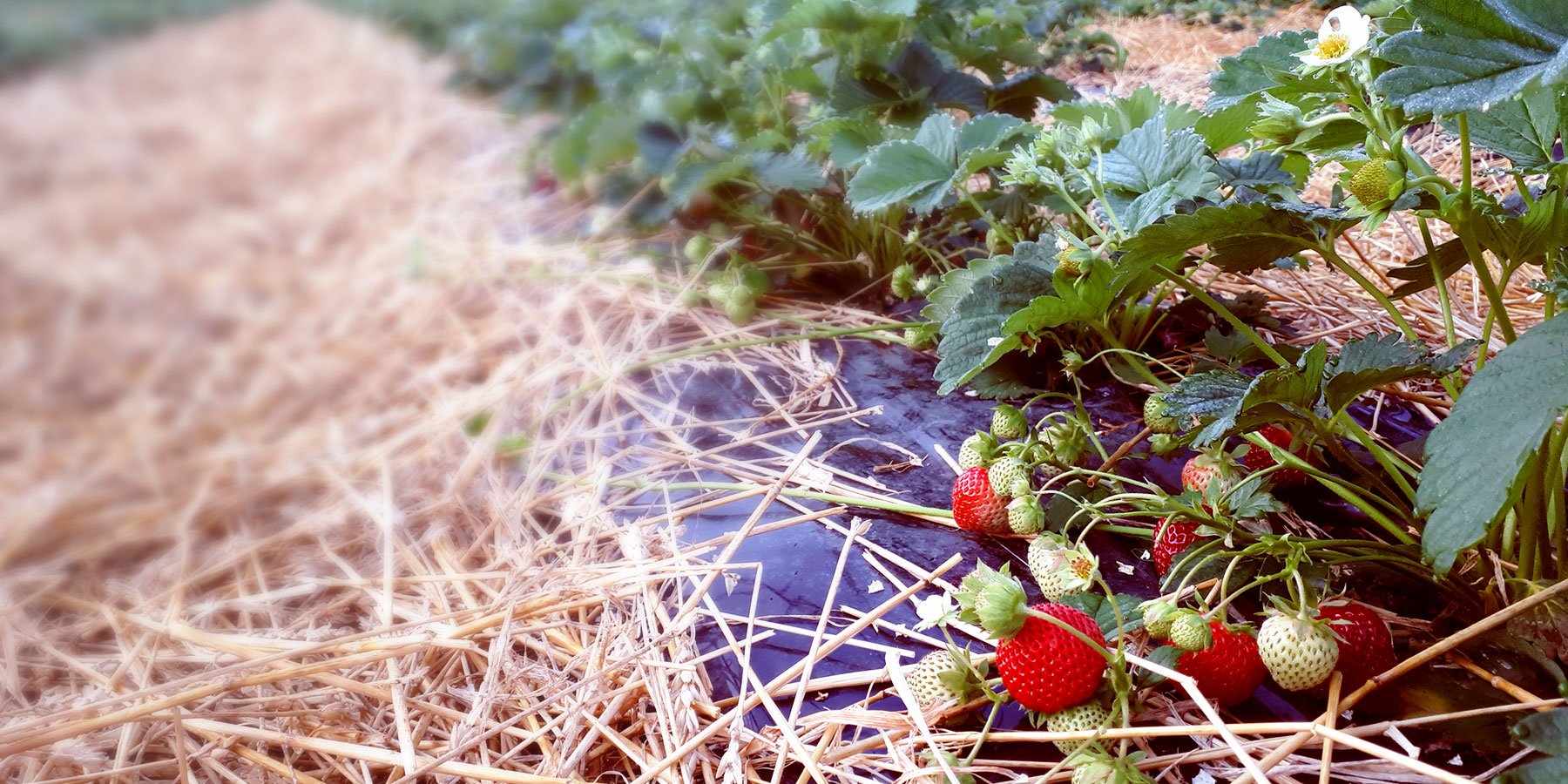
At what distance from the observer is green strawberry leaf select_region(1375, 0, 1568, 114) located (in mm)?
383

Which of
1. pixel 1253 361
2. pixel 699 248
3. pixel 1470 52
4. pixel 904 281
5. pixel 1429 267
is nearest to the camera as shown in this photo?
pixel 1470 52

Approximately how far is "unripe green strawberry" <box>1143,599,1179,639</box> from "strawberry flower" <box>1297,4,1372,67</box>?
330 mm

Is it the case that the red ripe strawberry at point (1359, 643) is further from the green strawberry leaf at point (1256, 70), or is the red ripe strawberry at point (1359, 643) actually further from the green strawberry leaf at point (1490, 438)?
Answer: the green strawberry leaf at point (1256, 70)

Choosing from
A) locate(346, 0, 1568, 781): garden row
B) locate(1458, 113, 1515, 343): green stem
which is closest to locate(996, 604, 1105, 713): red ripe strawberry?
locate(346, 0, 1568, 781): garden row

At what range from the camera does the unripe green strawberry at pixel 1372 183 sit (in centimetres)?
48

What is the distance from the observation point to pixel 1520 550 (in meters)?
0.50

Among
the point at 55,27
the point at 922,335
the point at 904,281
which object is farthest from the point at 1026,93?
the point at 55,27

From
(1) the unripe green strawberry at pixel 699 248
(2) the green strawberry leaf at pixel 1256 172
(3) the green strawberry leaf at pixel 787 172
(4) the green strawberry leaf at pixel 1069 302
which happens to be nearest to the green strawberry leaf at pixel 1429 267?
(2) the green strawberry leaf at pixel 1256 172

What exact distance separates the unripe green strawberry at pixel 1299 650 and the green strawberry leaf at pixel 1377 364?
14cm

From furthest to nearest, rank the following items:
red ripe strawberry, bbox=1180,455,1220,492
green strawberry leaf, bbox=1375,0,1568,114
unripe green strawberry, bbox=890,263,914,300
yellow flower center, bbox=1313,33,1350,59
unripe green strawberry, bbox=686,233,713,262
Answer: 1. unripe green strawberry, bbox=686,233,713,262
2. unripe green strawberry, bbox=890,263,914,300
3. red ripe strawberry, bbox=1180,455,1220,492
4. yellow flower center, bbox=1313,33,1350,59
5. green strawberry leaf, bbox=1375,0,1568,114

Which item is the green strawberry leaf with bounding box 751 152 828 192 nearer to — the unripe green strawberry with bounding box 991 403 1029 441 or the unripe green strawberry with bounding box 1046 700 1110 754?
the unripe green strawberry with bounding box 991 403 1029 441

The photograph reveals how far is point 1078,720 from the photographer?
50cm

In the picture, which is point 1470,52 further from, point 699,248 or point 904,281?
point 699,248

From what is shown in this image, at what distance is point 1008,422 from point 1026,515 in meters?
0.12
